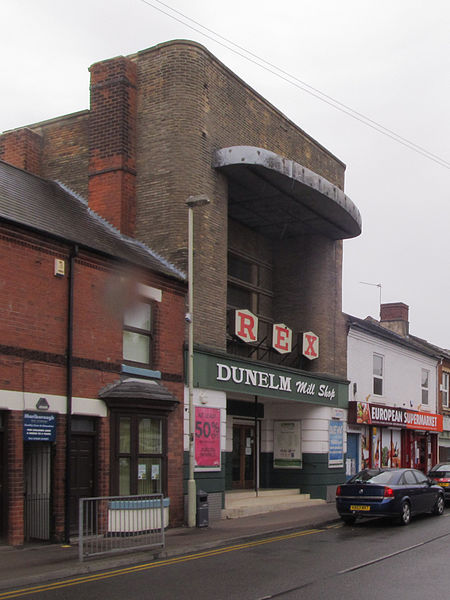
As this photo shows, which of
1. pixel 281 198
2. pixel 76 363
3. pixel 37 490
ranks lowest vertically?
pixel 37 490

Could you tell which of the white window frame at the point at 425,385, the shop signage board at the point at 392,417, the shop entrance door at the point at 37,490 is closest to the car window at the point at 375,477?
the shop signage board at the point at 392,417

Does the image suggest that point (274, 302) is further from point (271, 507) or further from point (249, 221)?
point (271, 507)

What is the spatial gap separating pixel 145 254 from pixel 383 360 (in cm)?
1486

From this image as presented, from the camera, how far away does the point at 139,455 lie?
55.5 ft

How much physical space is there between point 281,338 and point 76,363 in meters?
9.56

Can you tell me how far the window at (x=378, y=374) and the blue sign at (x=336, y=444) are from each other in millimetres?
3737

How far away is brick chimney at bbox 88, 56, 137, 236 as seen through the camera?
65.7 ft

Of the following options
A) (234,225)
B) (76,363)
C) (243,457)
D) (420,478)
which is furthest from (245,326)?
(76,363)

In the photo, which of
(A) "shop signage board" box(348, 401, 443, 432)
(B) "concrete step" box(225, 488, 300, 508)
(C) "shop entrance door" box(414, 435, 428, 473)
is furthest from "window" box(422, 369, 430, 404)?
(B) "concrete step" box(225, 488, 300, 508)

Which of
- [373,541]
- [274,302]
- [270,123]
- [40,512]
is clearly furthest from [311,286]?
[40,512]

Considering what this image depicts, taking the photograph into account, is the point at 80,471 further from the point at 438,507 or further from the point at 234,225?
the point at 234,225

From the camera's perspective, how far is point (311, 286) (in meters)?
26.4

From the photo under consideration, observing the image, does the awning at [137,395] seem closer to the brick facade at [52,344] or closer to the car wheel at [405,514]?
the brick facade at [52,344]

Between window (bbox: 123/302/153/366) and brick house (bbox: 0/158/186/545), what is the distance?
0.04 metres
